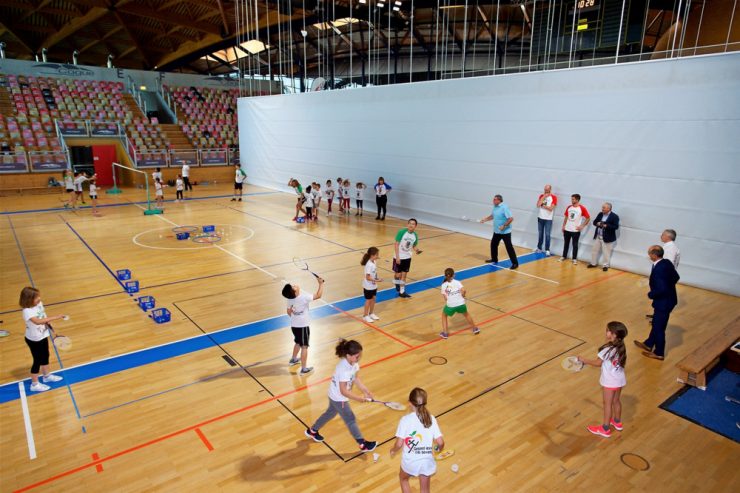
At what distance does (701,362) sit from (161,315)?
29.3 ft

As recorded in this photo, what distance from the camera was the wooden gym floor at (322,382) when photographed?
201 inches

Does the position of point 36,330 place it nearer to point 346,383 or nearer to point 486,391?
point 346,383

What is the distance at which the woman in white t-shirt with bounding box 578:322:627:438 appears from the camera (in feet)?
17.7

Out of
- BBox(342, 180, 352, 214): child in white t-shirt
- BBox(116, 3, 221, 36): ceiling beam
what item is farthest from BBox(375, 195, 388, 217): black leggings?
BBox(116, 3, 221, 36): ceiling beam

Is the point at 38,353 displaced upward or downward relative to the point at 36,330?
downward

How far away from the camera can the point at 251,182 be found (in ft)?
96.9

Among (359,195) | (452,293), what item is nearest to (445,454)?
(452,293)

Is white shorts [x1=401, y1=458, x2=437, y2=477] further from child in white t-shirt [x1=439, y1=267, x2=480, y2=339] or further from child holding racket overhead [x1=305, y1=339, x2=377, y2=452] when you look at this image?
child in white t-shirt [x1=439, y1=267, x2=480, y2=339]

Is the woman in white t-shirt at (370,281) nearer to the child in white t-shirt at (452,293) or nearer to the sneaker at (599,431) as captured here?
the child in white t-shirt at (452,293)

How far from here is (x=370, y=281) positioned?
8.62 m

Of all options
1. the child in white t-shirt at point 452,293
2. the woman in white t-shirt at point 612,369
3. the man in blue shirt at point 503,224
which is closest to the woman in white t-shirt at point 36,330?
the child in white t-shirt at point 452,293

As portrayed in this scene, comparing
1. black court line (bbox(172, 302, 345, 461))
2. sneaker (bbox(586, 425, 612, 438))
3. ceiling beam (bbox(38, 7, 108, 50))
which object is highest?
ceiling beam (bbox(38, 7, 108, 50))

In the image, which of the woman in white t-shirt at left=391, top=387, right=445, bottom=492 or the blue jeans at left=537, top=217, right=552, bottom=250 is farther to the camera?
the blue jeans at left=537, top=217, right=552, bottom=250

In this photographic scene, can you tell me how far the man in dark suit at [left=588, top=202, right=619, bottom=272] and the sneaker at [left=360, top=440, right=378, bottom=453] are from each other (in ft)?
30.1
